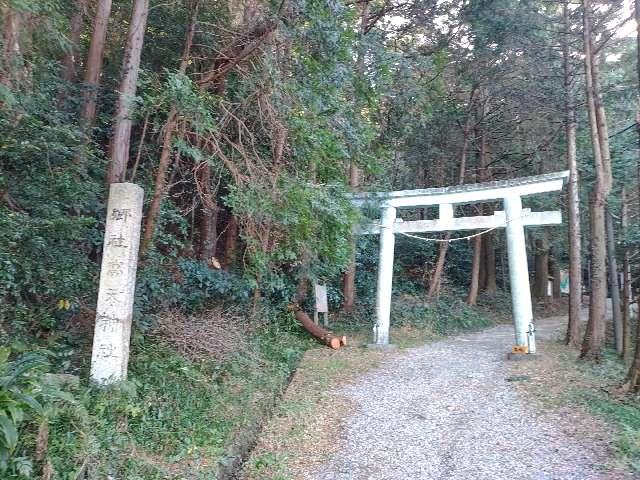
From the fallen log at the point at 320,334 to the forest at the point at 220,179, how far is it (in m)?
0.22

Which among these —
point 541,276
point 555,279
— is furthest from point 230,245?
point 555,279

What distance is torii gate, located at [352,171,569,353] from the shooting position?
9.77 m

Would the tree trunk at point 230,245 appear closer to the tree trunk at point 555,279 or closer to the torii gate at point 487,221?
the torii gate at point 487,221

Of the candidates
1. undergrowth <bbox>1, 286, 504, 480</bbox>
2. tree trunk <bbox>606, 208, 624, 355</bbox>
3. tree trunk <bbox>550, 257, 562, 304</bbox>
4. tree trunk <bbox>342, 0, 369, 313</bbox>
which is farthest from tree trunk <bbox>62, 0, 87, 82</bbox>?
tree trunk <bbox>550, 257, 562, 304</bbox>

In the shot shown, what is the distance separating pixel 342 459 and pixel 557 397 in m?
3.47

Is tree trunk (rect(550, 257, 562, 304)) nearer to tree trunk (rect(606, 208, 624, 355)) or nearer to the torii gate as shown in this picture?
tree trunk (rect(606, 208, 624, 355))

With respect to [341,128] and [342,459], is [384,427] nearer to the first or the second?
[342,459]

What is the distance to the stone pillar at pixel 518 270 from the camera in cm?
975

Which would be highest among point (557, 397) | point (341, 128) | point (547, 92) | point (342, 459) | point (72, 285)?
point (547, 92)

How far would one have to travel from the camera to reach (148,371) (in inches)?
222

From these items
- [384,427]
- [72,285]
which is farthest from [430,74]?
[72,285]

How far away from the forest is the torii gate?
0.72 m

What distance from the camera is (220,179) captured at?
7664mm

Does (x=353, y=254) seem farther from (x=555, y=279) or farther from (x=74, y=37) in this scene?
(x=555, y=279)
